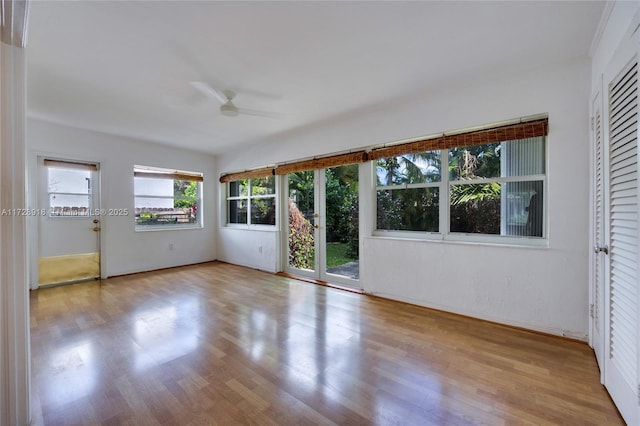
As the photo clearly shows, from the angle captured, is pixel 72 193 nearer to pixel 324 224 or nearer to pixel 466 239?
pixel 324 224

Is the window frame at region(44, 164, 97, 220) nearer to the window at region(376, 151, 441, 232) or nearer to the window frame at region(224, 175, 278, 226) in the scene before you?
the window frame at region(224, 175, 278, 226)

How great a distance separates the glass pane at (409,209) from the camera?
3.25 m

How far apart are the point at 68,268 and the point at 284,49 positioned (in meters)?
4.76

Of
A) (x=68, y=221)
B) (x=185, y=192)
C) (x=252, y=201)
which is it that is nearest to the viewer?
(x=68, y=221)

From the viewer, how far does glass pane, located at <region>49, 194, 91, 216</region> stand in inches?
162

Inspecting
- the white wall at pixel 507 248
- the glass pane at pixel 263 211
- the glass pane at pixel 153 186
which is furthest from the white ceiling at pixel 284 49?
the glass pane at pixel 263 211

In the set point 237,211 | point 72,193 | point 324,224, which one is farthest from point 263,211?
point 72,193

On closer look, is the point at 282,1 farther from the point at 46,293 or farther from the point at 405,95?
the point at 46,293

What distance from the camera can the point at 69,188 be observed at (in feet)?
14.1

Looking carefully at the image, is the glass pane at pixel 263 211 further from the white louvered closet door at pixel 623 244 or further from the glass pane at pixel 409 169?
the white louvered closet door at pixel 623 244

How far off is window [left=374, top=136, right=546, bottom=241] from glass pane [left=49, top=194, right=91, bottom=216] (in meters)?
4.69

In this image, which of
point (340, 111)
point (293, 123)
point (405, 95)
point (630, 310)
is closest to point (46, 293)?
point (293, 123)

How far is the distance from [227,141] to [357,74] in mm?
3151

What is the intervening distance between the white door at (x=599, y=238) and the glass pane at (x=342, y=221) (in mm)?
2425
